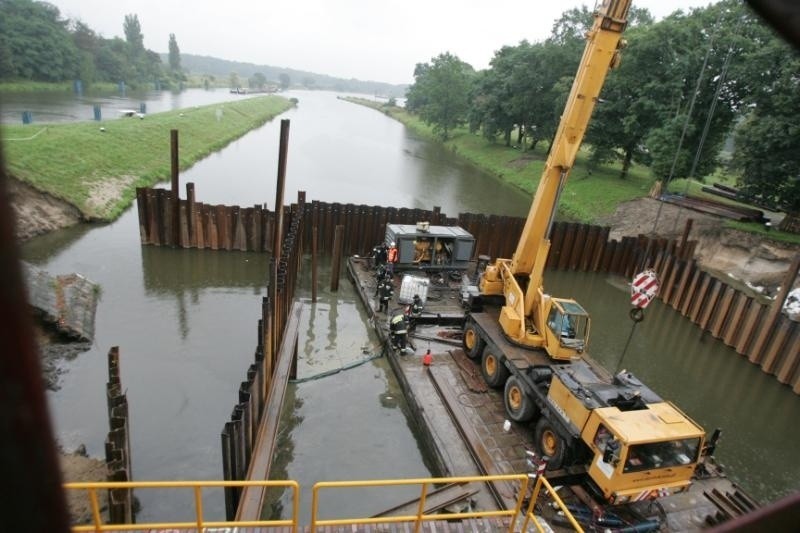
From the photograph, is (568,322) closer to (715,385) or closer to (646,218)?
(715,385)

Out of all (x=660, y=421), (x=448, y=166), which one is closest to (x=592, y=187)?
(x=448, y=166)

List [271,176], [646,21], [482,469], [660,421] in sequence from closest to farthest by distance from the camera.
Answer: [660,421]
[482,469]
[271,176]
[646,21]

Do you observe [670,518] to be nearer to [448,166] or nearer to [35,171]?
[35,171]

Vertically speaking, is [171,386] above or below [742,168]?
below

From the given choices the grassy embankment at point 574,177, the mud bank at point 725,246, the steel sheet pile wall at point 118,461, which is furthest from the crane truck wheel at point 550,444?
the grassy embankment at point 574,177

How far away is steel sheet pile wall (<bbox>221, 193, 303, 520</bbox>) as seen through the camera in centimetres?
761

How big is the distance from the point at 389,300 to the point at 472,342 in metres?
3.25

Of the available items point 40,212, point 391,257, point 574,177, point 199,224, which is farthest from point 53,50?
point 391,257

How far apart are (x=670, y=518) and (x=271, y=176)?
3255 centimetres

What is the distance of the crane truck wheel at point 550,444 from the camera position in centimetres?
951

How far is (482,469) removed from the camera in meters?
9.70

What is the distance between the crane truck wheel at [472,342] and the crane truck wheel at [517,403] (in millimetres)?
1876

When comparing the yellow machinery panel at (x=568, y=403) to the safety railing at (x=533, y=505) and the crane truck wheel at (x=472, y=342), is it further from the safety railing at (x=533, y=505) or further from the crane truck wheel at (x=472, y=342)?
the crane truck wheel at (x=472, y=342)

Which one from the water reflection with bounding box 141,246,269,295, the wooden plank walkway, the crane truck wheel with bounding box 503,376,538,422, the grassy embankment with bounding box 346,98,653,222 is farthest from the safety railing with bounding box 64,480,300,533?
the grassy embankment with bounding box 346,98,653,222
